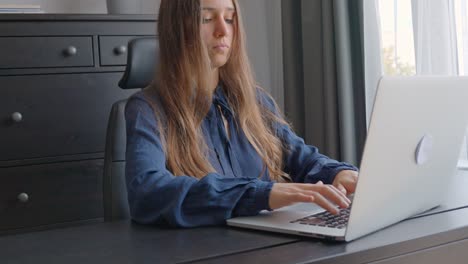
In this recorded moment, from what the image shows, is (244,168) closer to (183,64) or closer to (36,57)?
(183,64)

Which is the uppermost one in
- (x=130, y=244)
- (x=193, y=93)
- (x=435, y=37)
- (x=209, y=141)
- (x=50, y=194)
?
(x=435, y=37)

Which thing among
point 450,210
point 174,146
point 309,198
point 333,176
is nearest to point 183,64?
point 174,146

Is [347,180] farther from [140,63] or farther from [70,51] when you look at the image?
[70,51]

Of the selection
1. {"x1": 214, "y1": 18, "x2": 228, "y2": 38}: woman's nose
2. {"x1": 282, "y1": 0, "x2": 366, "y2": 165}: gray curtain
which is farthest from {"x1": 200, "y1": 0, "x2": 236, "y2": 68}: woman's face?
{"x1": 282, "y1": 0, "x2": 366, "y2": 165}: gray curtain

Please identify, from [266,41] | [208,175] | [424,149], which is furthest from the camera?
[266,41]

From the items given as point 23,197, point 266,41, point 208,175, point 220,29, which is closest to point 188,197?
point 208,175

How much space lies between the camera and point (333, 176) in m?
1.79

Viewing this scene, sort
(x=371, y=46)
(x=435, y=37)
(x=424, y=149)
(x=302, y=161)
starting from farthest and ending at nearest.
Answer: (x=371, y=46)
(x=435, y=37)
(x=302, y=161)
(x=424, y=149)

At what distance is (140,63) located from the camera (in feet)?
7.02

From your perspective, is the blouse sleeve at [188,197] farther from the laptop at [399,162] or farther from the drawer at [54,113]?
the drawer at [54,113]

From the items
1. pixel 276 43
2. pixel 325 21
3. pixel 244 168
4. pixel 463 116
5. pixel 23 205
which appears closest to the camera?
pixel 463 116

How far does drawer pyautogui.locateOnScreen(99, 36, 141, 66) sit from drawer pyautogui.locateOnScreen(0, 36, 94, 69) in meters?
0.04

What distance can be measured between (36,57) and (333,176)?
1465 mm

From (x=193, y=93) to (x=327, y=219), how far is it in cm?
55
